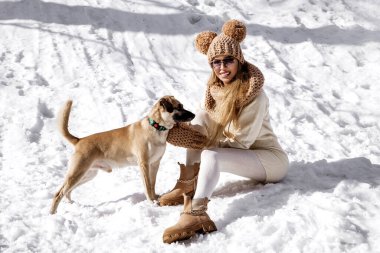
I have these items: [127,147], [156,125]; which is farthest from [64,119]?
[156,125]

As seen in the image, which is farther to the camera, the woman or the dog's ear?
the dog's ear

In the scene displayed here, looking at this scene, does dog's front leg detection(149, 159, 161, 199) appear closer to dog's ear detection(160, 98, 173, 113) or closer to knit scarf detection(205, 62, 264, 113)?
dog's ear detection(160, 98, 173, 113)

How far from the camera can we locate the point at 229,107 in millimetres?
3262

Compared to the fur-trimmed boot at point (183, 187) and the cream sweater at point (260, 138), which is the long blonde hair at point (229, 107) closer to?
the cream sweater at point (260, 138)

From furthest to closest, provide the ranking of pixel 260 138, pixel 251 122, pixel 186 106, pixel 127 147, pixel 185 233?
pixel 186 106, pixel 127 147, pixel 260 138, pixel 251 122, pixel 185 233

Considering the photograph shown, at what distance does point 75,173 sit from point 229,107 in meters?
1.41

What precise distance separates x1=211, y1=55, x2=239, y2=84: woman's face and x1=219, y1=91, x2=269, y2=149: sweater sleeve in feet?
0.93

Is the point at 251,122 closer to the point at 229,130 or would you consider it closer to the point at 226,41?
the point at 229,130

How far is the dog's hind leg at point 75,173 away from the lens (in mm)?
3484

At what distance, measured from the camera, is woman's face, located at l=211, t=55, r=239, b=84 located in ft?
10.8

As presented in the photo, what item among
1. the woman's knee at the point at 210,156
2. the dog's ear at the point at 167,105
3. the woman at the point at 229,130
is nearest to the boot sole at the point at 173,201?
the woman at the point at 229,130

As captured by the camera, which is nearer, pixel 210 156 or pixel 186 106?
pixel 210 156

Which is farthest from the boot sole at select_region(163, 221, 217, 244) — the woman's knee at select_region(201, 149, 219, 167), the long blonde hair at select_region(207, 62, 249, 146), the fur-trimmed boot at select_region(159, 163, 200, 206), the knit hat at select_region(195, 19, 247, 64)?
the knit hat at select_region(195, 19, 247, 64)

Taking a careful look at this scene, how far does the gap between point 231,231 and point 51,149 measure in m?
2.42
